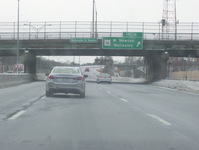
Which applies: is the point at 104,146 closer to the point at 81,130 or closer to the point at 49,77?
the point at 81,130

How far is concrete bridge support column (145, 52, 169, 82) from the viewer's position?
52.1m

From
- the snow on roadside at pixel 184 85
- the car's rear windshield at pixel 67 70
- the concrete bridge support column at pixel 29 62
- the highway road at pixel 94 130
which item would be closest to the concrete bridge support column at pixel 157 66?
the snow on roadside at pixel 184 85

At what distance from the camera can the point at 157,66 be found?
55406 mm

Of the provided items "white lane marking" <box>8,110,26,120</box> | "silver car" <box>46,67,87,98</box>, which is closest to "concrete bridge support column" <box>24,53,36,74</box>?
"silver car" <box>46,67,87,98</box>

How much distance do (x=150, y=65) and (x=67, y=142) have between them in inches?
2011

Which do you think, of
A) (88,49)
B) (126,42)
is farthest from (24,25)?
(126,42)

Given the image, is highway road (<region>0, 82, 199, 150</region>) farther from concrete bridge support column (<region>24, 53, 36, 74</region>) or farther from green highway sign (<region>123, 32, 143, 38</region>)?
concrete bridge support column (<region>24, 53, 36, 74</region>)

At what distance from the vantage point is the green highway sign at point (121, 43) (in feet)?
163

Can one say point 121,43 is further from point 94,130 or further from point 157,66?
point 94,130

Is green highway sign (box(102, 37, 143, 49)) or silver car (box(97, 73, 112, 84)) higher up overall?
green highway sign (box(102, 37, 143, 49))

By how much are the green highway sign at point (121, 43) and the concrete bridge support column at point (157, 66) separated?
3667 mm

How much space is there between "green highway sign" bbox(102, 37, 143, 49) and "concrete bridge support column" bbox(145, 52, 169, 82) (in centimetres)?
367

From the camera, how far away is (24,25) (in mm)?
56969

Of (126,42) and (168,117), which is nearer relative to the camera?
(168,117)
